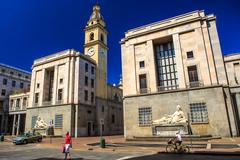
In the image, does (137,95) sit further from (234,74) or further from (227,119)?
(234,74)

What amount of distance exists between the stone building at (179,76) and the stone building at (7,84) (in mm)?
41243

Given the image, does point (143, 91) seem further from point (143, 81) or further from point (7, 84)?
point (7, 84)

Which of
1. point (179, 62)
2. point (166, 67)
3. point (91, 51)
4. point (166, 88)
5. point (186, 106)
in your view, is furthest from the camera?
point (91, 51)

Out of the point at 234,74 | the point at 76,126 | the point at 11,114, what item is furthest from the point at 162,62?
the point at 11,114

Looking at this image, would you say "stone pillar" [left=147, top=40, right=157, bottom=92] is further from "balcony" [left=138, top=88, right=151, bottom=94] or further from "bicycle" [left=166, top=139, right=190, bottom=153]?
"bicycle" [left=166, top=139, right=190, bottom=153]

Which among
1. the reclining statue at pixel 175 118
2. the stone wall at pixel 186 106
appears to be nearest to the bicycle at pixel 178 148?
the reclining statue at pixel 175 118

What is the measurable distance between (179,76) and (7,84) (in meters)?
51.0

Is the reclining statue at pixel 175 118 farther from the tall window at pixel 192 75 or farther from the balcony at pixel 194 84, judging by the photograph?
the tall window at pixel 192 75

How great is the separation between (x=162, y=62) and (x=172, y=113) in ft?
28.0

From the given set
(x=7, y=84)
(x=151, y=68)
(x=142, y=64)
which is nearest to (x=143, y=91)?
(x=151, y=68)

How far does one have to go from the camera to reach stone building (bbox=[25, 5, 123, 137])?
36781 millimetres

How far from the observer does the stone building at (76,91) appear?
3678 centimetres

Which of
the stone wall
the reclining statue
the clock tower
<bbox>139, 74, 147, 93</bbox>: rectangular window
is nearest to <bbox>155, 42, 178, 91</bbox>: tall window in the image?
<bbox>139, 74, 147, 93</bbox>: rectangular window

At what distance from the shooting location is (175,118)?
22938 millimetres
